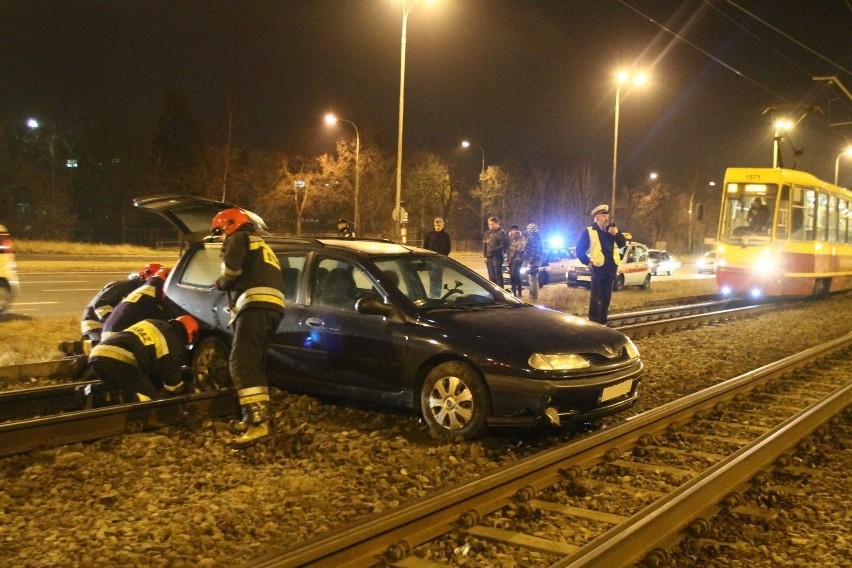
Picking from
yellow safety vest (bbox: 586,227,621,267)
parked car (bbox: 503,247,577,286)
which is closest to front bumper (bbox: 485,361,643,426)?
yellow safety vest (bbox: 586,227,621,267)

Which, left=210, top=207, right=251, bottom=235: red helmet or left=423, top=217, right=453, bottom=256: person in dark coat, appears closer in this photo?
left=210, top=207, right=251, bottom=235: red helmet

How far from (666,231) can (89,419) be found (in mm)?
83119

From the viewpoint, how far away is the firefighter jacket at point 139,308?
305 inches

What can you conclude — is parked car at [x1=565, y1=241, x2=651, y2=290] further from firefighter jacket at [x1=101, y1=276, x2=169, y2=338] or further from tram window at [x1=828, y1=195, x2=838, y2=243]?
firefighter jacket at [x1=101, y1=276, x2=169, y2=338]

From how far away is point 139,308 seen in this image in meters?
8.07

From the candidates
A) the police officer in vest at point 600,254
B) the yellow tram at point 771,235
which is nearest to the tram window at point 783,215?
the yellow tram at point 771,235

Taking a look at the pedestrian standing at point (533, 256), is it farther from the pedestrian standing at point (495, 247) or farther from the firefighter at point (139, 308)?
the firefighter at point (139, 308)

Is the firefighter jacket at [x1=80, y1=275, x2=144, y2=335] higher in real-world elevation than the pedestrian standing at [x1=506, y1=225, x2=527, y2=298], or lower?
lower

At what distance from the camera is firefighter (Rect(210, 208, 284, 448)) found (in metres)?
6.18

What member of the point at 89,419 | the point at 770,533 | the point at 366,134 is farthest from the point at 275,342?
the point at 366,134

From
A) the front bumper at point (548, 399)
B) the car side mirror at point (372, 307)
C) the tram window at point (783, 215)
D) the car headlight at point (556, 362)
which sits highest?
the tram window at point (783, 215)

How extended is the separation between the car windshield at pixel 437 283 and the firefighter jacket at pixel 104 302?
3.53 metres

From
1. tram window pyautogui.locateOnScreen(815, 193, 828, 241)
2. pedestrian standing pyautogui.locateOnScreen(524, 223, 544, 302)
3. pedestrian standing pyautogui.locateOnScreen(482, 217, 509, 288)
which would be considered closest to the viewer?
pedestrian standing pyautogui.locateOnScreen(482, 217, 509, 288)

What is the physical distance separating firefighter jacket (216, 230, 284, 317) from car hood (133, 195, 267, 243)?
2.05 meters
